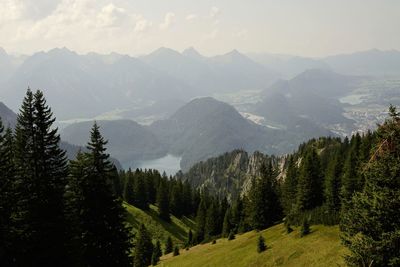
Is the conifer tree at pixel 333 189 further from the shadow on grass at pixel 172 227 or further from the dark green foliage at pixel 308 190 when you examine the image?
the shadow on grass at pixel 172 227

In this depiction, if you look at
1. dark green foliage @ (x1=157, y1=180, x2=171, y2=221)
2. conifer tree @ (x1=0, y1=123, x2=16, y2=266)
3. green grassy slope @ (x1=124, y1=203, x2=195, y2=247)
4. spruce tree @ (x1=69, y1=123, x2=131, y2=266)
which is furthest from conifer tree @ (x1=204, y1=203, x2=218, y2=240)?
conifer tree @ (x1=0, y1=123, x2=16, y2=266)

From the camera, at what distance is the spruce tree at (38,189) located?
29.4 meters

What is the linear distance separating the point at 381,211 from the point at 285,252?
1373 inches

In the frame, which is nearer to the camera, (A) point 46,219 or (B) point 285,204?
(A) point 46,219

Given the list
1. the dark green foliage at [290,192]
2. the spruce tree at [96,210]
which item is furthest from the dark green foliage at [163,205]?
the spruce tree at [96,210]

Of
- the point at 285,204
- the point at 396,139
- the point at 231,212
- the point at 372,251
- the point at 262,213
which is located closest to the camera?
the point at 396,139

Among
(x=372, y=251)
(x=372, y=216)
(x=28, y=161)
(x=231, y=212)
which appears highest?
(x=28, y=161)

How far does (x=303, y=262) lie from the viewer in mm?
48719

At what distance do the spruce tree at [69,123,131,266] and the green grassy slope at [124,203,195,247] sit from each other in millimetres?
76948

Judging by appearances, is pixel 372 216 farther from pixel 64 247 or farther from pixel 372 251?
pixel 64 247

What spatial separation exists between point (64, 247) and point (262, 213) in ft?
201

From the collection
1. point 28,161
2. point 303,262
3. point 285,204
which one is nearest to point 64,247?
point 28,161

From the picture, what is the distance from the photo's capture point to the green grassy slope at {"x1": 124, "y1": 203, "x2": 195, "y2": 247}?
116 metres

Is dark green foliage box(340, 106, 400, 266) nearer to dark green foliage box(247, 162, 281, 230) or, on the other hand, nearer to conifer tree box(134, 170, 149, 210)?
dark green foliage box(247, 162, 281, 230)
